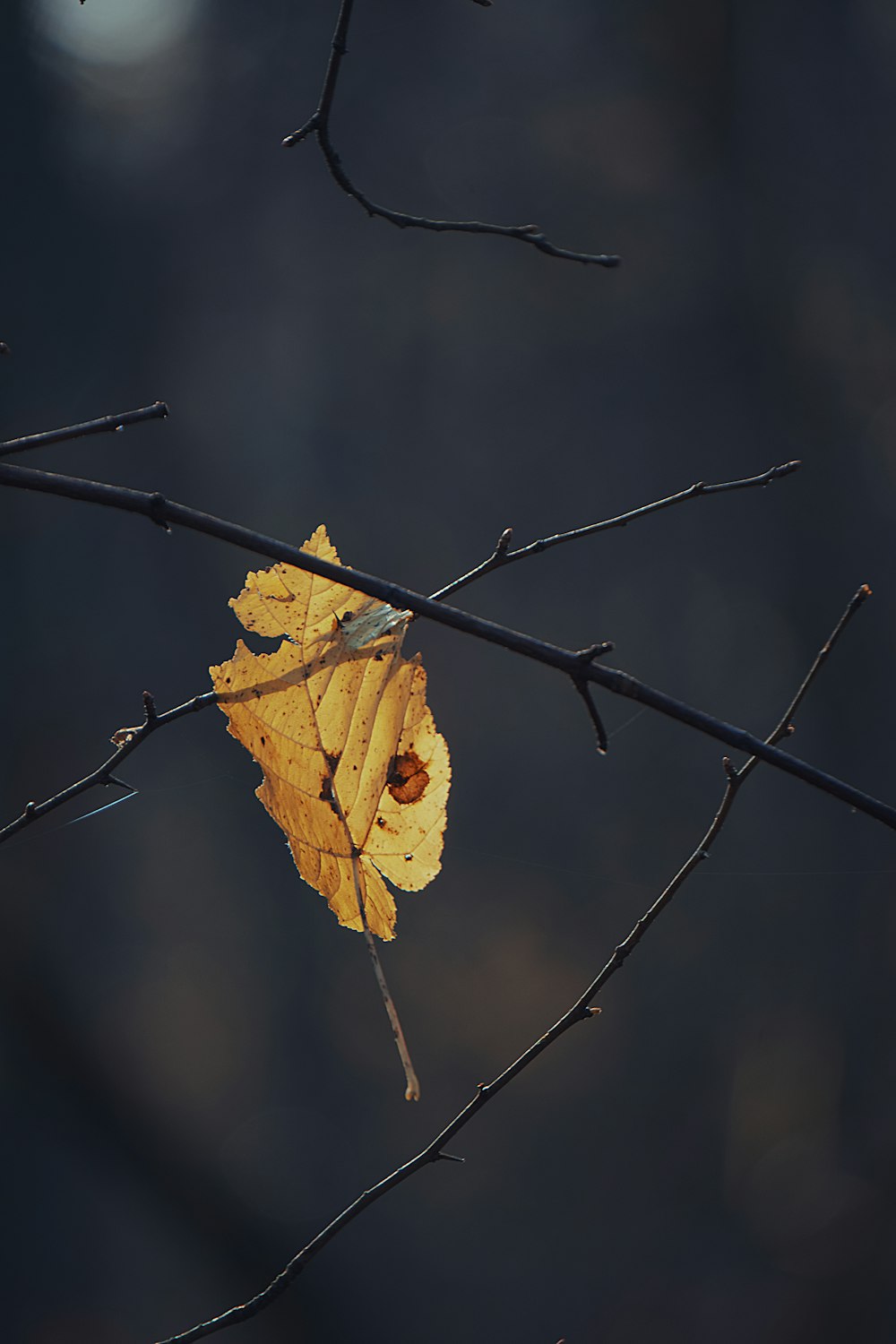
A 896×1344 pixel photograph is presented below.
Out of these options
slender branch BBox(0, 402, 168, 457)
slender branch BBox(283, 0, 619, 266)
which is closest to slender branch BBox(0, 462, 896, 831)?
slender branch BBox(0, 402, 168, 457)

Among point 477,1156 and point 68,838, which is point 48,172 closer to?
point 68,838

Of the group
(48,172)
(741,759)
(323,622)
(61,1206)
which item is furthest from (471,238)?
(61,1206)

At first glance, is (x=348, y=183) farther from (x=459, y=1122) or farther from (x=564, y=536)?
(x=459, y=1122)

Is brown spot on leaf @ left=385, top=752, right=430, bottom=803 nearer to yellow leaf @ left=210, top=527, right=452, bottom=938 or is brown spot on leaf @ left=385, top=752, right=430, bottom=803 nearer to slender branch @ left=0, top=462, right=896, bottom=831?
yellow leaf @ left=210, top=527, right=452, bottom=938

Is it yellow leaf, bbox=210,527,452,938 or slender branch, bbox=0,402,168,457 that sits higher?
slender branch, bbox=0,402,168,457

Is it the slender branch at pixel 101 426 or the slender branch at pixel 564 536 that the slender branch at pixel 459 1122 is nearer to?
the slender branch at pixel 564 536

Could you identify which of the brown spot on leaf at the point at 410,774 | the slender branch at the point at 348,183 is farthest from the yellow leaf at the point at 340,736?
the slender branch at the point at 348,183

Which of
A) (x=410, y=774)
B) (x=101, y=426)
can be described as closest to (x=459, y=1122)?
(x=410, y=774)
